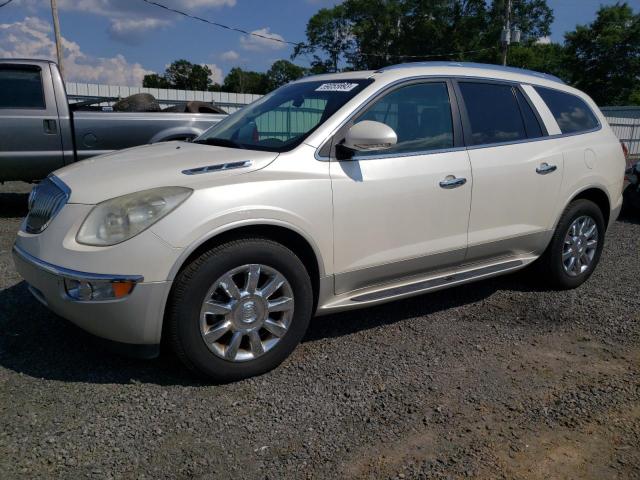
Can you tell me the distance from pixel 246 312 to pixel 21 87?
5.72 meters

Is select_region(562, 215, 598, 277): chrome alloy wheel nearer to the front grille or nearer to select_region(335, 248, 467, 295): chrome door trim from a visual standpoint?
select_region(335, 248, 467, 295): chrome door trim

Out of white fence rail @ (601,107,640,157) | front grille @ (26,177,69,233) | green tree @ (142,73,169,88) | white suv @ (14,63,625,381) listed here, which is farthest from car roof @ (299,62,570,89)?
green tree @ (142,73,169,88)

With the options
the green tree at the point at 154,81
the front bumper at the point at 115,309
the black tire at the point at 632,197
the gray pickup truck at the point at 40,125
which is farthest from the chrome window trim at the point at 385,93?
the green tree at the point at 154,81

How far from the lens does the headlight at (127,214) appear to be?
272 centimetres

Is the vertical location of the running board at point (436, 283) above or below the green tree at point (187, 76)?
below

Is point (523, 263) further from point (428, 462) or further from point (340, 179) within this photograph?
point (428, 462)

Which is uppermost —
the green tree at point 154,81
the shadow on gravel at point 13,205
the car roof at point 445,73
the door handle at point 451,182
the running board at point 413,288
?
the green tree at point 154,81

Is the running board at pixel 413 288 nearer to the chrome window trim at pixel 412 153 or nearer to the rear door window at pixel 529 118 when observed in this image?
the chrome window trim at pixel 412 153

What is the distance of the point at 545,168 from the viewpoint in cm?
416

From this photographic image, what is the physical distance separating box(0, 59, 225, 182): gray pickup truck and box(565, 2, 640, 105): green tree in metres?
52.5

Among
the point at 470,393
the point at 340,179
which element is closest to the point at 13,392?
the point at 340,179

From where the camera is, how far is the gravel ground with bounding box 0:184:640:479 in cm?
236

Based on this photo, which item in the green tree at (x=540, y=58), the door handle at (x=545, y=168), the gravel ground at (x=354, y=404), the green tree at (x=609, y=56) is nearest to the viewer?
the gravel ground at (x=354, y=404)

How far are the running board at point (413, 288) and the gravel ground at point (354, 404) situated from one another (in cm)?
32
